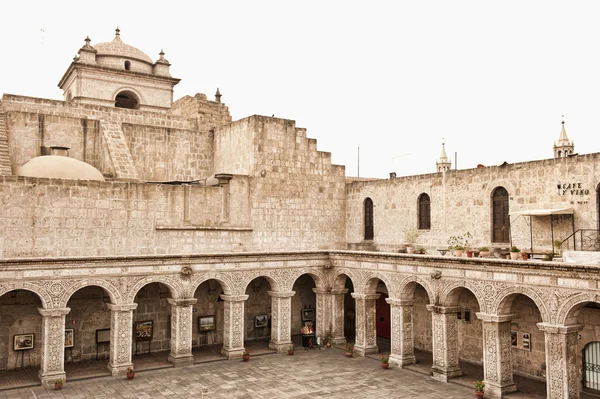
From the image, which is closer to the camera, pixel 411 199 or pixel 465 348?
pixel 465 348

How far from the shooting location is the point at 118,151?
2536 centimetres

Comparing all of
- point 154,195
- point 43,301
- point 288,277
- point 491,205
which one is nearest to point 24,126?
point 154,195

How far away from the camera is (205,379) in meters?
20.8

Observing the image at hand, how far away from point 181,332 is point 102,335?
3654 millimetres

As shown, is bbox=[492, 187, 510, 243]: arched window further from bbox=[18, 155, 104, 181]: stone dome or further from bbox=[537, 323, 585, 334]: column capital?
bbox=[18, 155, 104, 181]: stone dome

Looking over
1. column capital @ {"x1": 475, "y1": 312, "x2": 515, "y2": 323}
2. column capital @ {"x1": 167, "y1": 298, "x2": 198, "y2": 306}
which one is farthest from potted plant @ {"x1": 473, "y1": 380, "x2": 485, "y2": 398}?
column capital @ {"x1": 167, "y1": 298, "x2": 198, "y2": 306}

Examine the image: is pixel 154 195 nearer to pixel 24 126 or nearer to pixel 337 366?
pixel 24 126

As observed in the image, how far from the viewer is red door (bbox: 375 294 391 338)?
2791 centimetres

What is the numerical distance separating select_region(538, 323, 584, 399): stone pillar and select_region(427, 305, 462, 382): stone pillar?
163 inches

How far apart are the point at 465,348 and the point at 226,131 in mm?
15809

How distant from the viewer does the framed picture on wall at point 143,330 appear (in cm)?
2405

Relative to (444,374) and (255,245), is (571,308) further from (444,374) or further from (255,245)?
(255,245)

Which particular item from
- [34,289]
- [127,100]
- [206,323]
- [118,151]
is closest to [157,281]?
[34,289]

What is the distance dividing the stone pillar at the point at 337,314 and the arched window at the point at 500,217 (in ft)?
25.9
